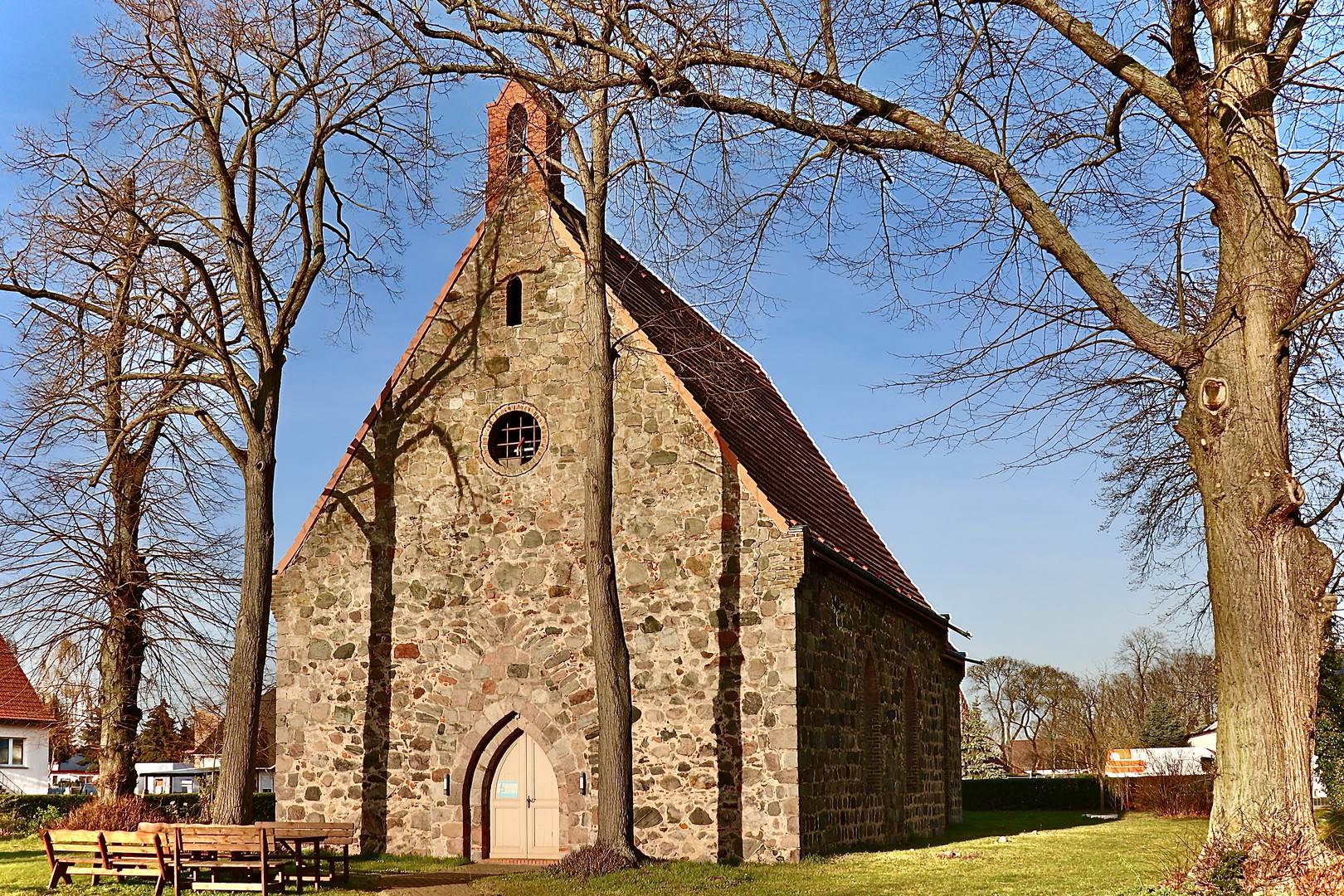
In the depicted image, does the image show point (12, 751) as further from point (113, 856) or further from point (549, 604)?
point (549, 604)

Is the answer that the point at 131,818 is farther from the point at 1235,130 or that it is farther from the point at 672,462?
the point at 1235,130

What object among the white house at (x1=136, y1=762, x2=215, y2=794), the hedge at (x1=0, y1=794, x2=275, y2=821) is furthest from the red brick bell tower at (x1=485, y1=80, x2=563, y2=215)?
the white house at (x1=136, y1=762, x2=215, y2=794)

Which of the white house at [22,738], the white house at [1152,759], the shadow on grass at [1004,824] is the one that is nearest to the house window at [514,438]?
the shadow on grass at [1004,824]

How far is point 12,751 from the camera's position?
3697 centimetres

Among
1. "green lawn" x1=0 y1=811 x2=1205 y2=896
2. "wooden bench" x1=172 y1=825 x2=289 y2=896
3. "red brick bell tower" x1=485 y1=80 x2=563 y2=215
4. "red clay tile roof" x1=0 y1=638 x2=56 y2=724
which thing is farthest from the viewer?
"red clay tile roof" x1=0 y1=638 x2=56 y2=724

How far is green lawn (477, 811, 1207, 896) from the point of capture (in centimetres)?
1248

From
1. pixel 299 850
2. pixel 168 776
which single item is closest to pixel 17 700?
pixel 168 776

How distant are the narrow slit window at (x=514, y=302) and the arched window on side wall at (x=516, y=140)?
167cm

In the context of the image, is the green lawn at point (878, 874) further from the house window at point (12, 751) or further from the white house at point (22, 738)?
the house window at point (12, 751)

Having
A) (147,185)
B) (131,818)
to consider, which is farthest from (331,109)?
(131,818)

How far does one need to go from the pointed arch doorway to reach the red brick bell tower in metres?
8.29

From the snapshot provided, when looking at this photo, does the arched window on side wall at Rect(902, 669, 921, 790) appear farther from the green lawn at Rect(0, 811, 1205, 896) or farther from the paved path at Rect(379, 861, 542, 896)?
the paved path at Rect(379, 861, 542, 896)

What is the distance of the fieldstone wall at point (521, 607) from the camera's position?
15633mm

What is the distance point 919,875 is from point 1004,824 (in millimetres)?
15064
